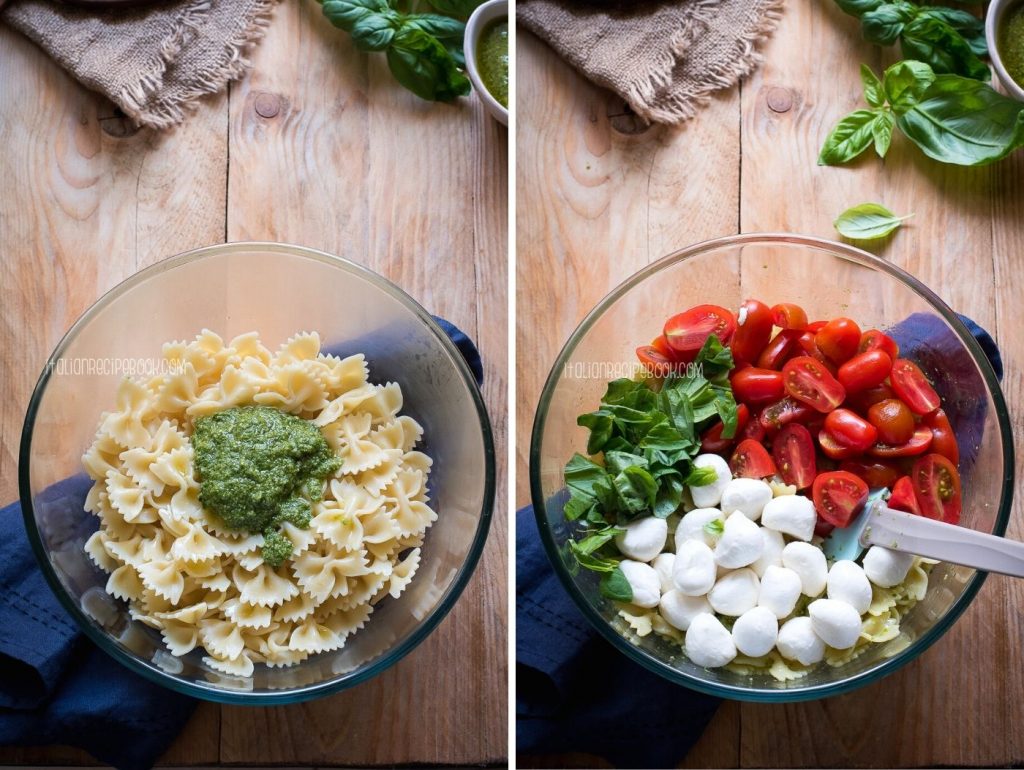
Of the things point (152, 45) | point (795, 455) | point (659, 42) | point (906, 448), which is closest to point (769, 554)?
point (795, 455)

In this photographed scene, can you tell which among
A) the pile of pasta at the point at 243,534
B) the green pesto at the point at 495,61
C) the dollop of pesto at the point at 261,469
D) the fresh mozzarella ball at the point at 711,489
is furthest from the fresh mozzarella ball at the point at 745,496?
the green pesto at the point at 495,61

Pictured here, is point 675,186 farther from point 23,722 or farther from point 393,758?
point 23,722

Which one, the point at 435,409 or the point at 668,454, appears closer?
the point at 668,454

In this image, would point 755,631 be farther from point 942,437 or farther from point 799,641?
point 942,437

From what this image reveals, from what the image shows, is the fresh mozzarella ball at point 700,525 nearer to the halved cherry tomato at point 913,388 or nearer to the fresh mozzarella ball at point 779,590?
the fresh mozzarella ball at point 779,590

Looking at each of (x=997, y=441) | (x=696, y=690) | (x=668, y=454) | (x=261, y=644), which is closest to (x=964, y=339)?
(x=997, y=441)

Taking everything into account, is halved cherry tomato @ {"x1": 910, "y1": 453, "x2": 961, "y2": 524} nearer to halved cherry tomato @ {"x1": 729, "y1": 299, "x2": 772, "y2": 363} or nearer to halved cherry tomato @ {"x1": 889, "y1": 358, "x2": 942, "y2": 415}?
halved cherry tomato @ {"x1": 889, "y1": 358, "x2": 942, "y2": 415}
